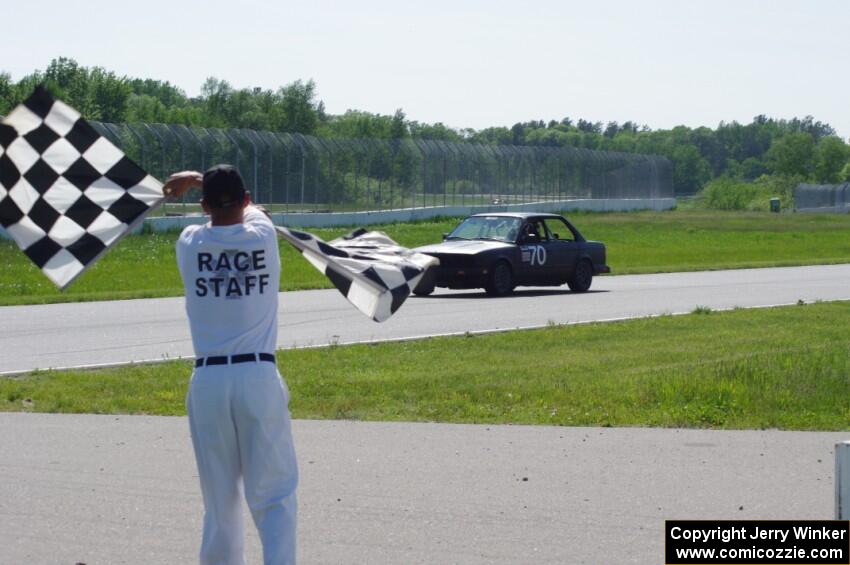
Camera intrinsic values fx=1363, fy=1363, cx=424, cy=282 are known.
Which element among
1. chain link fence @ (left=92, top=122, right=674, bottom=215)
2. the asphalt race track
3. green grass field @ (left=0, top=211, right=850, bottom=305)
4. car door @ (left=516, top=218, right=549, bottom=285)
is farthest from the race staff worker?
chain link fence @ (left=92, top=122, right=674, bottom=215)

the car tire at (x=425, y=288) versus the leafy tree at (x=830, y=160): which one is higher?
the leafy tree at (x=830, y=160)

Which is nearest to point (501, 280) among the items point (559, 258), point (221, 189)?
point (559, 258)

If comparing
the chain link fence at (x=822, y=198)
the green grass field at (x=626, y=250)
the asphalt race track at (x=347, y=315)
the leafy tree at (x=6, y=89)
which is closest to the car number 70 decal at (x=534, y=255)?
the asphalt race track at (x=347, y=315)

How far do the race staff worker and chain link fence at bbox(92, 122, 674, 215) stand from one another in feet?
111

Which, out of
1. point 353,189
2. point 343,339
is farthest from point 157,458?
point 353,189

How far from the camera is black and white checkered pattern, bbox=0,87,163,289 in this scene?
18.7 ft

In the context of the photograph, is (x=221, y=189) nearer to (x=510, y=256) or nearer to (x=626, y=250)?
(x=510, y=256)

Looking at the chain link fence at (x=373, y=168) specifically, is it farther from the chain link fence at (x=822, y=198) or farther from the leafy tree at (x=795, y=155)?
the leafy tree at (x=795, y=155)

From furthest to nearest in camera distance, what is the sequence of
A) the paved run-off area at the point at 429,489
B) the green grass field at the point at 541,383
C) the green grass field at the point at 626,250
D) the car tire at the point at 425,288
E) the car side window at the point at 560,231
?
1. the green grass field at the point at 626,250
2. the car side window at the point at 560,231
3. the car tire at the point at 425,288
4. the green grass field at the point at 541,383
5. the paved run-off area at the point at 429,489

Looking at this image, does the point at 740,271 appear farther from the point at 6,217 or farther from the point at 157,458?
the point at 6,217

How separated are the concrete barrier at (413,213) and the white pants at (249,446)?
29343 mm

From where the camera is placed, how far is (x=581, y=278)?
2533 centimetres

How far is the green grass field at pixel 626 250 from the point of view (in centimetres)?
2641

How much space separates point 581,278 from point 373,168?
31204mm
